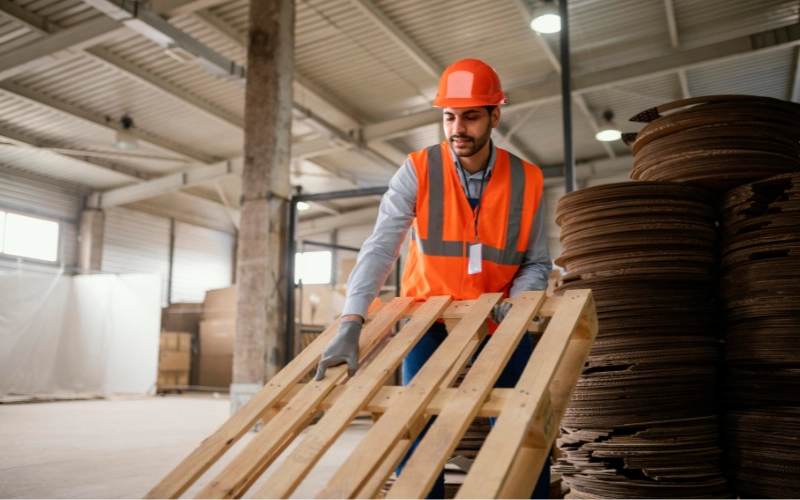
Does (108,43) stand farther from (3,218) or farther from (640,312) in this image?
(640,312)

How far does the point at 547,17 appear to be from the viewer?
8336 millimetres

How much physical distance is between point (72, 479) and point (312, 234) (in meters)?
18.7

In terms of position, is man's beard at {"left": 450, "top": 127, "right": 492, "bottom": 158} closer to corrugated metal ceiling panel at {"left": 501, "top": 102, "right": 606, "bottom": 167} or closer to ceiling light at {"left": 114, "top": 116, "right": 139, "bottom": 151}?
corrugated metal ceiling panel at {"left": 501, "top": 102, "right": 606, "bottom": 167}

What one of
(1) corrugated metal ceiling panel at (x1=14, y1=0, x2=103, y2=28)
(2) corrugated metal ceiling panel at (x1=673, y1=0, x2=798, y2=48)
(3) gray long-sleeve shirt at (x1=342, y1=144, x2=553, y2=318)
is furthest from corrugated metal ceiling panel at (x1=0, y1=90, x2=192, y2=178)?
(3) gray long-sleeve shirt at (x1=342, y1=144, x2=553, y2=318)

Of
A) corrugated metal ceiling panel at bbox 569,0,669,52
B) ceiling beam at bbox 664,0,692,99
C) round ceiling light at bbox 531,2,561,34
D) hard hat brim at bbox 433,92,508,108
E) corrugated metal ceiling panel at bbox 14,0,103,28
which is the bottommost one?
hard hat brim at bbox 433,92,508,108

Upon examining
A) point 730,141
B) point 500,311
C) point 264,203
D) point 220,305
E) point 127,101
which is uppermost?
point 127,101

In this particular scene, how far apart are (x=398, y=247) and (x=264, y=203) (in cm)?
525

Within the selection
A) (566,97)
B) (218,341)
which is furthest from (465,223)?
(218,341)

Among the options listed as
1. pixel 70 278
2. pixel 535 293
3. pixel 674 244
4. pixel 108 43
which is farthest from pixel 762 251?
pixel 70 278

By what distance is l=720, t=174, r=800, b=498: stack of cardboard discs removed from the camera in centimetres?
315

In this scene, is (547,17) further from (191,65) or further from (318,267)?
(318,267)

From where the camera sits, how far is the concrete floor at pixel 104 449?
14.0 feet

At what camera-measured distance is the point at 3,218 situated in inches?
638

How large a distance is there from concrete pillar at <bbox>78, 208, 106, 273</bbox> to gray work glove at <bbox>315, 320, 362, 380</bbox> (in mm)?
17606
